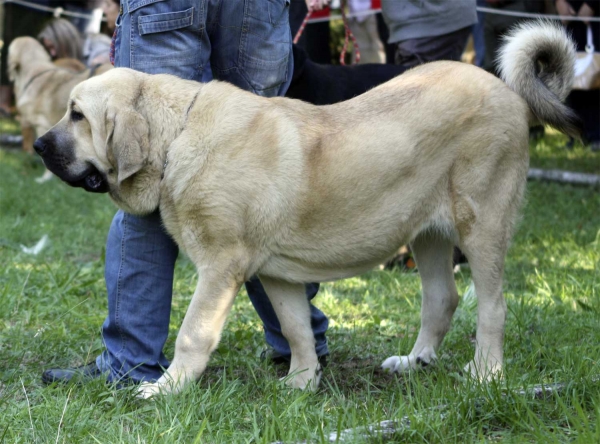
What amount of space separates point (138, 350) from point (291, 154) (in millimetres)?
1065

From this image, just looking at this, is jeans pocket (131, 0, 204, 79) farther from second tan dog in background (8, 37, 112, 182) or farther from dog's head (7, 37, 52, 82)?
dog's head (7, 37, 52, 82)

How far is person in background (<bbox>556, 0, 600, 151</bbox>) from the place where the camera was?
9047mm

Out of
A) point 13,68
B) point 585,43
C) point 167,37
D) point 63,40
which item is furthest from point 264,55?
point 63,40

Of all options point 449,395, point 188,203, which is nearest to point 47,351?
point 188,203

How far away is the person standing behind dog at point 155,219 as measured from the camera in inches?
132

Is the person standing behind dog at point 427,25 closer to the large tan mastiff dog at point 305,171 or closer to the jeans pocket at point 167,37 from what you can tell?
the large tan mastiff dog at point 305,171

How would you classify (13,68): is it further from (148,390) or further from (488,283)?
(488,283)

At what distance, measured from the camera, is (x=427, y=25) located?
5.84 m

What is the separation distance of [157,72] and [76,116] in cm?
37

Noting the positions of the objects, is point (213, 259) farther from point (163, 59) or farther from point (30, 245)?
point (30, 245)

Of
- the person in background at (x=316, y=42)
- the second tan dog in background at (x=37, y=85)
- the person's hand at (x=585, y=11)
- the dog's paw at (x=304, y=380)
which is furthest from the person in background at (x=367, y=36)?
the dog's paw at (x=304, y=380)

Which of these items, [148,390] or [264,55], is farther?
[264,55]

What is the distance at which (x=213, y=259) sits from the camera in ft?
10.6

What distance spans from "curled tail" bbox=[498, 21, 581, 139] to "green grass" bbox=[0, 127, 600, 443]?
103 cm
